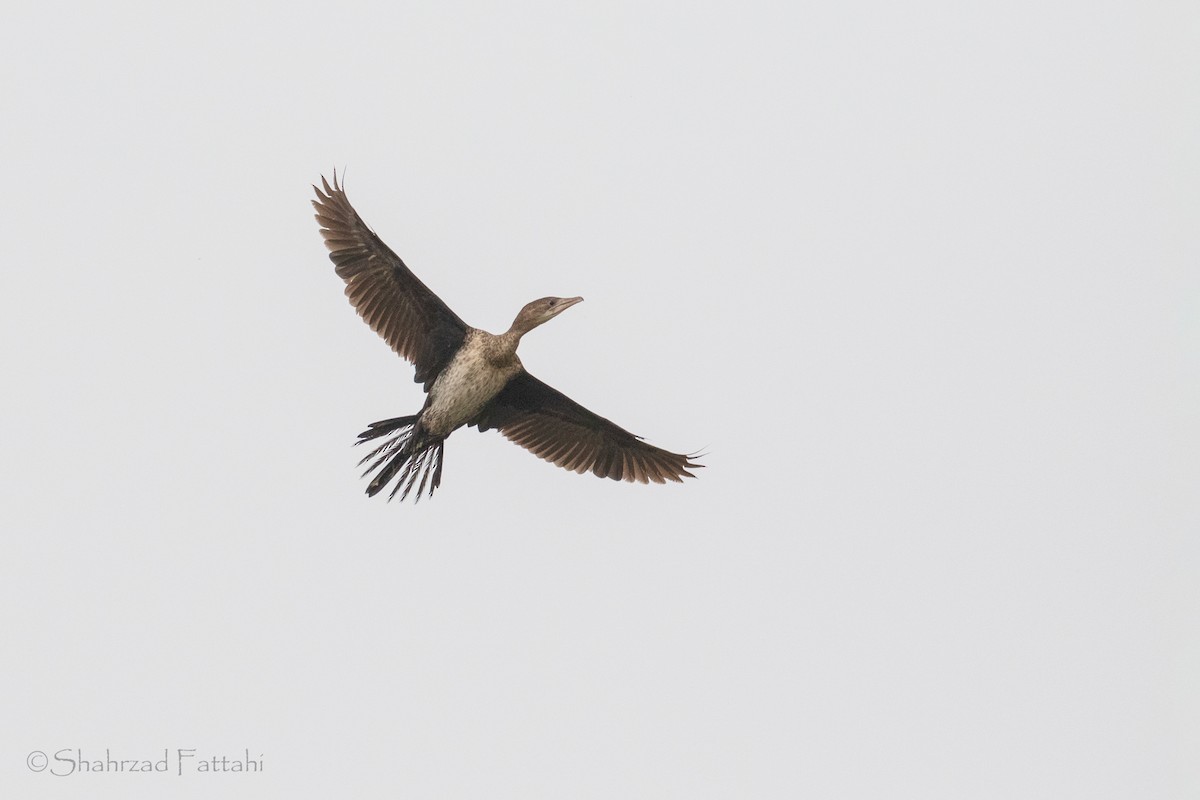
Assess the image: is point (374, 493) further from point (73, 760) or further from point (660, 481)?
point (73, 760)

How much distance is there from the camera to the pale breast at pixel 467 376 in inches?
593

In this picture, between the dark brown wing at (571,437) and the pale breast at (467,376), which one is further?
the dark brown wing at (571,437)

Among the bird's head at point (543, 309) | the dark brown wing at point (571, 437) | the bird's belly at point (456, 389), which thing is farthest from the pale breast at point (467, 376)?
the dark brown wing at point (571, 437)

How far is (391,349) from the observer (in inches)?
604

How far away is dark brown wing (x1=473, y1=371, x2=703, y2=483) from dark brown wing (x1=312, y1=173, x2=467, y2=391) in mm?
871

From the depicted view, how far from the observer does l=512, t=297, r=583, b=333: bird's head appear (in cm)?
1502

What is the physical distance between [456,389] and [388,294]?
1.08 meters

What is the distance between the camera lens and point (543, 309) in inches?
591

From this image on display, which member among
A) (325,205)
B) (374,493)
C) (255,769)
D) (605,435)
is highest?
(325,205)

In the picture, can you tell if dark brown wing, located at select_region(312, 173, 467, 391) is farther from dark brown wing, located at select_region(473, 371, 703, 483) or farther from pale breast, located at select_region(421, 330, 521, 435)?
dark brown wing, located at select_region(473, 371, 703, 483)

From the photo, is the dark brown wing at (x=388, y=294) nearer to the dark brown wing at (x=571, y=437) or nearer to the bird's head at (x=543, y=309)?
the bird's head at (x=543, y=309)

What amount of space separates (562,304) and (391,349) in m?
1.62

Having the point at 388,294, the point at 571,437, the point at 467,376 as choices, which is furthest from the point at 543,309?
the point at 571,437

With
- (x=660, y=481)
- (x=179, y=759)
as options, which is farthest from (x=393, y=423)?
(x=179, y=759)
